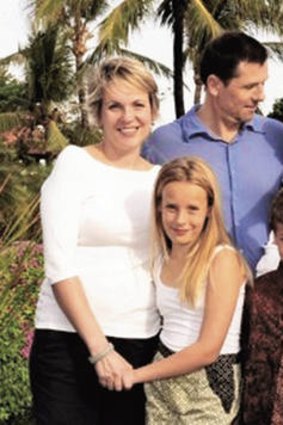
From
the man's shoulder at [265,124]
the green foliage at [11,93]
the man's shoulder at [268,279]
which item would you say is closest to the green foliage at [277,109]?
the green foliage at [11,93]

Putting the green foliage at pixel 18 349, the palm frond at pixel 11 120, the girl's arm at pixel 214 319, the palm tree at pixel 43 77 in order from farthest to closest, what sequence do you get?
the palm tree at pixel 43 77 < the palm frond at pixel 11 120 < the green foliage at pixel 18 349 < the girl's arm at pixel 214 319

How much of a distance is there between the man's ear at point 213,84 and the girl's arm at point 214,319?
69 cm

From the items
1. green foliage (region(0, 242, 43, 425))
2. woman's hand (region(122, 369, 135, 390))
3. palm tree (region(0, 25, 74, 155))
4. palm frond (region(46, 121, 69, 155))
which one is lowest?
green foliage (region(0, 242, 43, 425))

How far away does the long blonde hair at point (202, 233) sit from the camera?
2.89 metres

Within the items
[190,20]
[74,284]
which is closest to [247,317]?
[74,284]

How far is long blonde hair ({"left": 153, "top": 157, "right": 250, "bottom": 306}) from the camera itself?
289cm

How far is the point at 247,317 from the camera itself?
3.01 m

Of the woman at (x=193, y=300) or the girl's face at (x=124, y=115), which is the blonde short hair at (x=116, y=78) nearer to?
the girl's face at (x=124, y=115)

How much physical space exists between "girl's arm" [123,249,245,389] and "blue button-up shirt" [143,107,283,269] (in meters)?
0.43

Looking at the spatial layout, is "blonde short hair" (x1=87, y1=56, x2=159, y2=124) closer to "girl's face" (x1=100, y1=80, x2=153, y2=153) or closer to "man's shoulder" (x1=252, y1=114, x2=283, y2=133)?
"girl's face" (x1=100, y1=80, x2=153, y2=153)

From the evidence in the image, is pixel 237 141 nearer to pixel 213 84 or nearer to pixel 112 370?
pixel 213 84

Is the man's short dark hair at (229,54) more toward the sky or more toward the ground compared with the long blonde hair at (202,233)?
more toward the sky

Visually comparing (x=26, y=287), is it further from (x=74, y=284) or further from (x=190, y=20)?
(x=190, y=20)

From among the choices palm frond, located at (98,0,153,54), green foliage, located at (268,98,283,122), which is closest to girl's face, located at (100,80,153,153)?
palm frond, located at (98,0,153,54)
